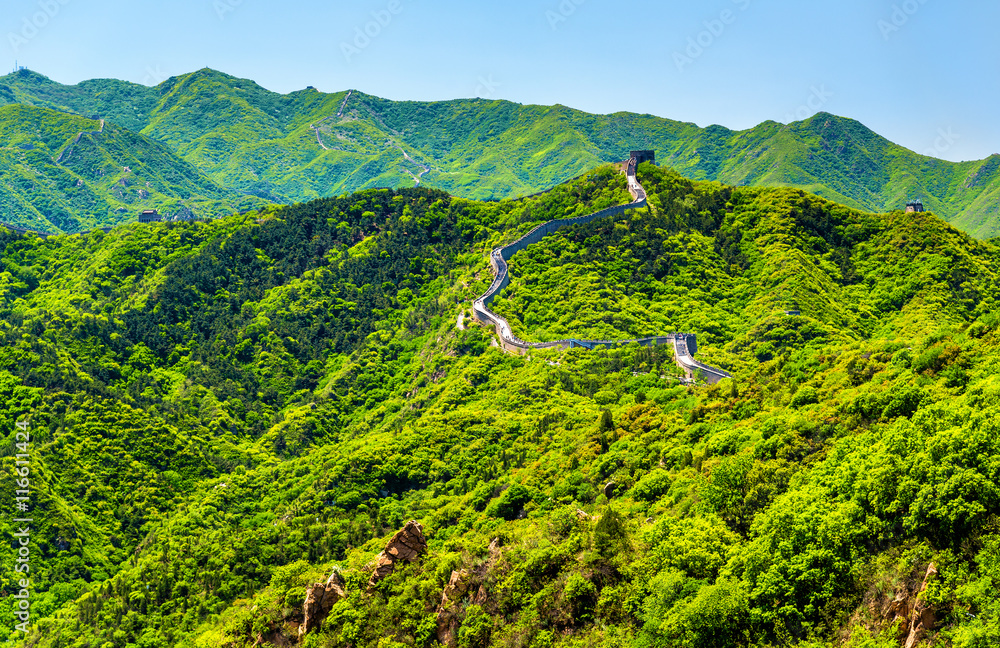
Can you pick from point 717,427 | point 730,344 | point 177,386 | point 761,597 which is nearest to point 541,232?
point 730,344

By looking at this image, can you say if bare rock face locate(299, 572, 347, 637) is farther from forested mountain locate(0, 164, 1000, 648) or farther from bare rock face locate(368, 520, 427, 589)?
bare rock face locate(368, 520, 427, 589)

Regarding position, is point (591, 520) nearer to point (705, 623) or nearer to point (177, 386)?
point (705, 623)

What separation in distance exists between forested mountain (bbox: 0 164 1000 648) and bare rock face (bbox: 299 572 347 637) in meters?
0.55

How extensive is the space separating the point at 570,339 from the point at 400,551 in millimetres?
43407

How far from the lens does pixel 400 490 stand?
200 feet

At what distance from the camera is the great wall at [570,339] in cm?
7100

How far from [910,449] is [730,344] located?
171 feet

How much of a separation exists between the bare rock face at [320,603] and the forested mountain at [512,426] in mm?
546

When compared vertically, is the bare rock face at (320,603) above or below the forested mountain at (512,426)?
below

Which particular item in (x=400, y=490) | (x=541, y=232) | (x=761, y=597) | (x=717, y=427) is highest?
(x=541, y=232)

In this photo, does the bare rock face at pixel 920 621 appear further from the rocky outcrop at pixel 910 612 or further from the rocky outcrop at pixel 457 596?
the rocky outcrop at pixel 457 596

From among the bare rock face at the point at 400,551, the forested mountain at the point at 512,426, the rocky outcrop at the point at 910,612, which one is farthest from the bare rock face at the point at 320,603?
the rocky outcrop at the point at 910,612

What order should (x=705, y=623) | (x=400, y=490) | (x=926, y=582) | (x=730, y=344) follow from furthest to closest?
(x=730, y=344), (x=400, y=490), (x=705, y=623), (x=926, y=582)

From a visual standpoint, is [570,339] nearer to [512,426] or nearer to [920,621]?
[512,426]
